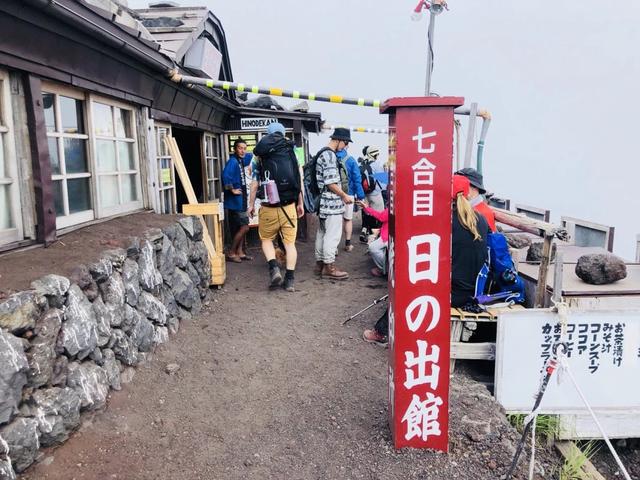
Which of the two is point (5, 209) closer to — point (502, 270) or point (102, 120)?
point (102, 120)

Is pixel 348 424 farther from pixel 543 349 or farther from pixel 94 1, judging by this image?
pixel 94 1

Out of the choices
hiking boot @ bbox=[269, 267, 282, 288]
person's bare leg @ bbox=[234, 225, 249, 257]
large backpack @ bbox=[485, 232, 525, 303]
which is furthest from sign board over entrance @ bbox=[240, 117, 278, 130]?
large backpack @ bbox=[485, 232, 525, 303]

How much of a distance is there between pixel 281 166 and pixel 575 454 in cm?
452

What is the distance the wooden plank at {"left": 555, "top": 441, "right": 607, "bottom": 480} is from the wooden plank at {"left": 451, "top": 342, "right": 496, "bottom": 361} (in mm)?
886

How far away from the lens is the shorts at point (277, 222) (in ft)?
22.1

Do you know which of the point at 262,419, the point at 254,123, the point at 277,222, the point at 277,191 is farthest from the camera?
the point at 254,123

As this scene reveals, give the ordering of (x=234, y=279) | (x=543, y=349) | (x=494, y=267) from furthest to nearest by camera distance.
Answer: (x=234, y=279) < (x=494, y=267) < (x=543, y=349)

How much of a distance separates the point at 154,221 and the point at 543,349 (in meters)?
4.09

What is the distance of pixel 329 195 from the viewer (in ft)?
24.2

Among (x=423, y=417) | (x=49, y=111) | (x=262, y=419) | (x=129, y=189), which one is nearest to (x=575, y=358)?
(x=423, y=417)

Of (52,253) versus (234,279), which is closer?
(52,253)

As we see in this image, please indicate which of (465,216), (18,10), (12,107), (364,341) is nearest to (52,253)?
(12,107)

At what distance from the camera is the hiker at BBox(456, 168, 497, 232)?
17.4ft

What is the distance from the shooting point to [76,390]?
3.20 metres
